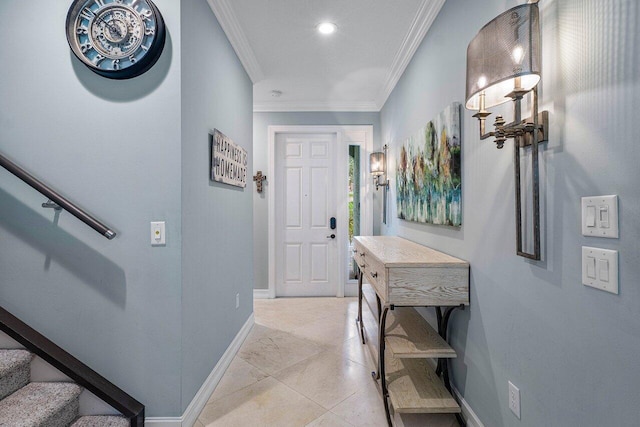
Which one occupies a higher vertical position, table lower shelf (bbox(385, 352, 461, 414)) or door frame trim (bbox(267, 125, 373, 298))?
door frame trim (bbox(267, 125, 373, 298))

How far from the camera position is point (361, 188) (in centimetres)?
414

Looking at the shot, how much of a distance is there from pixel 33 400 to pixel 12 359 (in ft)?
0.75

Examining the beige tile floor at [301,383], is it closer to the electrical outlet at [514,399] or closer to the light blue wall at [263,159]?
the electrical outlet at [514,399]

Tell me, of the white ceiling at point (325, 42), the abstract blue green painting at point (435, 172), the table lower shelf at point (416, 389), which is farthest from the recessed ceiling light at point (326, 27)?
the table lower shelf at point (416, 389)

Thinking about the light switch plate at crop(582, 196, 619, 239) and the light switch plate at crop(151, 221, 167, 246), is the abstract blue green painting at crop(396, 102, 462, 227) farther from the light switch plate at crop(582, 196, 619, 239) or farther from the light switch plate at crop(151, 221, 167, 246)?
the light switch plate at crop(151, 221, 167, 246)

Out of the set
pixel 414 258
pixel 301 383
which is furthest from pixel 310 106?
pixel 301 383

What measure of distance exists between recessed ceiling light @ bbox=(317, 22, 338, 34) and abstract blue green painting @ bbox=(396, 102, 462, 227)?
105 centimetres

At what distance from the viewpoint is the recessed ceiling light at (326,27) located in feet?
7.73

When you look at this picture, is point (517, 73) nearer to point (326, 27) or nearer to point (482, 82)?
point (482, 82)

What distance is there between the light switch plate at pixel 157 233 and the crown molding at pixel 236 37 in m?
1.48

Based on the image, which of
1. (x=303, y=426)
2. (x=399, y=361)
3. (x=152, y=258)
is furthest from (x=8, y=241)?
(x=399, y=361)

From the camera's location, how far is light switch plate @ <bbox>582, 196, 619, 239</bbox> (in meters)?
0.81

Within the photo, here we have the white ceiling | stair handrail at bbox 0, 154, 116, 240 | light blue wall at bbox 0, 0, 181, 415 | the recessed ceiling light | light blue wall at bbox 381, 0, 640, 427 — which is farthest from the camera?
the recessed ceiling light

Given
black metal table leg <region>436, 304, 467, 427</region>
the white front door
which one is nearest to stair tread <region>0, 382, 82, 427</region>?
black metal table leg <region>436, 304, 467, 427</region>
